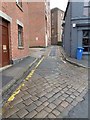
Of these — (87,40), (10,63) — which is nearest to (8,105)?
(10,63)

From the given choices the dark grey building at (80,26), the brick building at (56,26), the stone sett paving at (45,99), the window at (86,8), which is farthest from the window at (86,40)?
the brick building at (56,26)

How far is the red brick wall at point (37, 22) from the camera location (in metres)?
38.4

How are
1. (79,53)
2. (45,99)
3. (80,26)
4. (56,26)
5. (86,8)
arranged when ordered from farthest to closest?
(56,26)
(86,8)
(80,26)
(79,53)
(45,99)

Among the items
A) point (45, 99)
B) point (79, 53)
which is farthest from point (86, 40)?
point (45, 99)

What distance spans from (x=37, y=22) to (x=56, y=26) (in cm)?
3792

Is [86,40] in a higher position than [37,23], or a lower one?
lower

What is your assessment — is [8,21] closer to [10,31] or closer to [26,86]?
[10,31]

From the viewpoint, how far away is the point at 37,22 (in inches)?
1526

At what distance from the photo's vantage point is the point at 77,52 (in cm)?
1611

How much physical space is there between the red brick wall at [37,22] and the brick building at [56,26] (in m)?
35.8

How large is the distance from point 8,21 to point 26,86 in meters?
5.94

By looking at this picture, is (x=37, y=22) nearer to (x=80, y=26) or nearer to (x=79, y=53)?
(x=80, y=26)

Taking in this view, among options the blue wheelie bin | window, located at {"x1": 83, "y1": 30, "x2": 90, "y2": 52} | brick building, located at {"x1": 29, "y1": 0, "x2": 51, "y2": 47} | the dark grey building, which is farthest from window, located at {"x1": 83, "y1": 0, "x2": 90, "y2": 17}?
brick building, located at {"x1": 29, "y1": 0, "x2": 51, "y2": 47}

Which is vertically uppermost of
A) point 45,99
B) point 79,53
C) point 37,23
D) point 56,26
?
point 56,26
